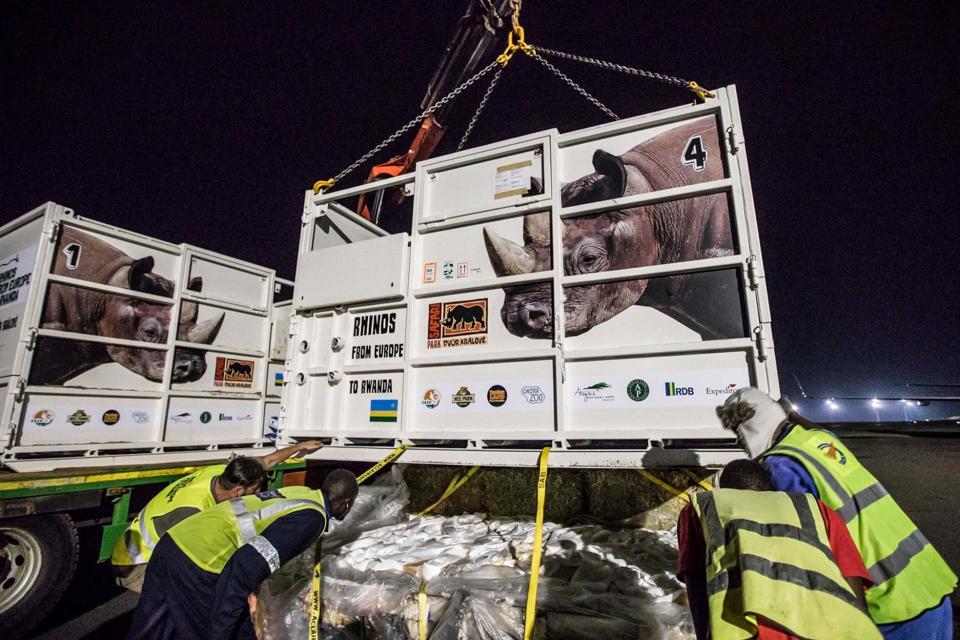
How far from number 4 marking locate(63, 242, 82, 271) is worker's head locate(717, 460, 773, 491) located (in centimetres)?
662

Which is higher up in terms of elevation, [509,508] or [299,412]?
[299,412]

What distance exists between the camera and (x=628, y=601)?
2.49 meters

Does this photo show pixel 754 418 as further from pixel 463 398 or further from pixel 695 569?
pixel 463 398

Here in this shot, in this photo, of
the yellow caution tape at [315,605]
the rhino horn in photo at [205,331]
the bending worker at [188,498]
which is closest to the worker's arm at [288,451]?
the bending worker at [188,498]

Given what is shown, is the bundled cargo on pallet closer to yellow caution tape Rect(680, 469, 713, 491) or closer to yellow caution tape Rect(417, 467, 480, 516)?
yellow caution tape Rect(417, 467, 480, 516)

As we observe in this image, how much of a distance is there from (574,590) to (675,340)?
1638mm

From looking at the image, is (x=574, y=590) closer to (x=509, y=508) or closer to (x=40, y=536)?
(x=509, y=508)

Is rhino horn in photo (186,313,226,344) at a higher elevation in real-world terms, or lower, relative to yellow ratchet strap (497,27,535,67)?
lower

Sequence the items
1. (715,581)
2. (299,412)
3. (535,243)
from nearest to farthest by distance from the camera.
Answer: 1. (715,581)
2. (535,243)
3. (299,412)

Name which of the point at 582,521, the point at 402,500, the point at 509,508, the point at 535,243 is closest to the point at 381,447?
the point at 402,500

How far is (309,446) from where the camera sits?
4.00 metres

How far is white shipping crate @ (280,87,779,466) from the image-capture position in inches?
119

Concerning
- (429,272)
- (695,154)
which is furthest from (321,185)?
(695,154)

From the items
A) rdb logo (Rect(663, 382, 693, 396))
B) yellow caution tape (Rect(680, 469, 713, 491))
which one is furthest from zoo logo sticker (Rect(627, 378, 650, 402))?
yellow caution tape (Rect(680, 469, 713, 491))
